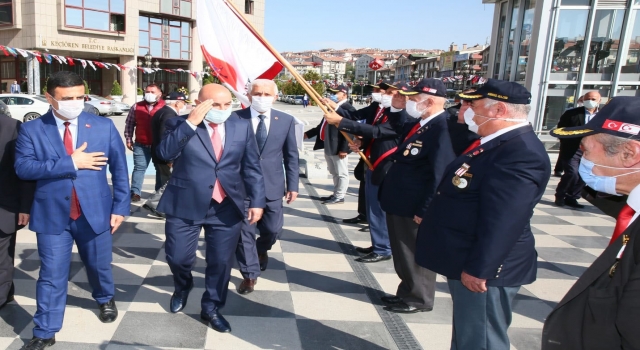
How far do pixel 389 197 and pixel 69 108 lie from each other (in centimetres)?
233

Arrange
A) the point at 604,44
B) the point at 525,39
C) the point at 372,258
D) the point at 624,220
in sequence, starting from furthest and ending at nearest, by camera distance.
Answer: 1. the point at 525,39
2. the point at 604,44
3. the point at 372,258
4. the point at 624,220

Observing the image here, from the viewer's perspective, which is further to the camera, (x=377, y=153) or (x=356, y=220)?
(x=356, y=220)

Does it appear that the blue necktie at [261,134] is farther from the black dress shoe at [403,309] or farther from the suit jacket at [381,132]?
the black dress shoe at [403,309]

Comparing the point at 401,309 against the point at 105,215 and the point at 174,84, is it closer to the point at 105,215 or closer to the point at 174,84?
the point at 105,215

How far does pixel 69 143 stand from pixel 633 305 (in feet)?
10.0

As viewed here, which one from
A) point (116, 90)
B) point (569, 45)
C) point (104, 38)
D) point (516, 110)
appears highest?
point (104, 38)

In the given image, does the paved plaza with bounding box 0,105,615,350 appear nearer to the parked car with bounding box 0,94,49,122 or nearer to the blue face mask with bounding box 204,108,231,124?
the blue face mask with bounding box 204,108,231,124

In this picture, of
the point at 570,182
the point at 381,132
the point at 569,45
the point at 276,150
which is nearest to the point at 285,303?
the point at 276,150

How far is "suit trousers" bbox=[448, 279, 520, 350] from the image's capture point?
7.57ft

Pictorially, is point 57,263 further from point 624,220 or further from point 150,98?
point 150,98

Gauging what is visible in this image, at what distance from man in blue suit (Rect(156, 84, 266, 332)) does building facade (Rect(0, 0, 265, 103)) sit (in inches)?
1067

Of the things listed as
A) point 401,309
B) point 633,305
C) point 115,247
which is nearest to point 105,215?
point 115,247

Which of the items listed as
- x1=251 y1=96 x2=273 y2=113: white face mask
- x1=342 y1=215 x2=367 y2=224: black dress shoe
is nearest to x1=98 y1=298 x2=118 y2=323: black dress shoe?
x1=251 y1=96 x2=273 y2=113: white face mask

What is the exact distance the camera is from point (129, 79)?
3170 cm
